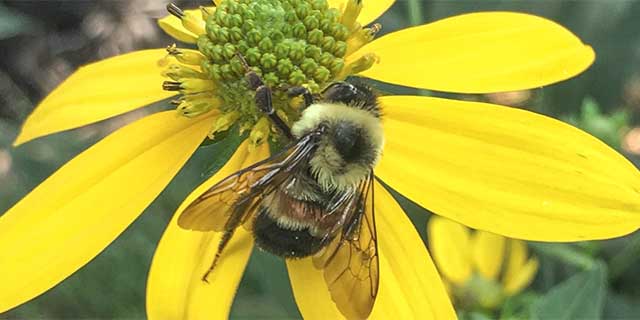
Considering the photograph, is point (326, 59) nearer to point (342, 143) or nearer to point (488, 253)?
point (342, 143)

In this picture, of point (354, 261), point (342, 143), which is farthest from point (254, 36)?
point (354, 261)

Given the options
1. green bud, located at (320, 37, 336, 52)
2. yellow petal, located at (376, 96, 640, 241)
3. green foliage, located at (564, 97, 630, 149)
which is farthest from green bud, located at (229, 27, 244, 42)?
green foliage, located at (564, 97, 630, 149)

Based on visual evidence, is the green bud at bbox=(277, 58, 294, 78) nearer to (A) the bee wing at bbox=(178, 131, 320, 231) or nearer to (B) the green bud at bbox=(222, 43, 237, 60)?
(B) the green bud at bbox=(222, 43, 237, 60)

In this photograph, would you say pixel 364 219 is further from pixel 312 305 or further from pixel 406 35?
pixel 406 35

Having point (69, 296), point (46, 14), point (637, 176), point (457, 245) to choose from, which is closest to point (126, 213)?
point (637, 176)

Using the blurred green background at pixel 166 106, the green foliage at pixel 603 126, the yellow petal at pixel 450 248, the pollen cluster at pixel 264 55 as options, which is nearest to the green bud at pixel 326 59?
the pollen cluster at pixel 264 55
